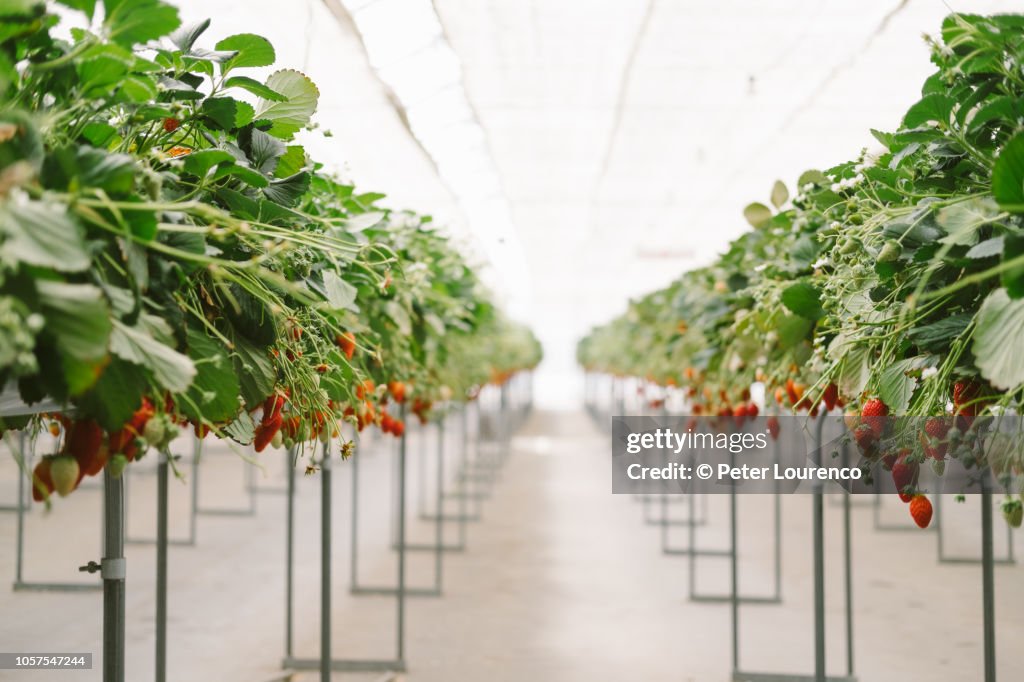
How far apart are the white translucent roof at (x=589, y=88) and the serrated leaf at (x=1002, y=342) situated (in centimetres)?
88

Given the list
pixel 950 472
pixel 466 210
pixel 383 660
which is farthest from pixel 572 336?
pixel 950 472

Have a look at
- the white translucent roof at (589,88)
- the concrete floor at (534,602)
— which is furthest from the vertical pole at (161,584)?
the white translucent roof at (589,88)

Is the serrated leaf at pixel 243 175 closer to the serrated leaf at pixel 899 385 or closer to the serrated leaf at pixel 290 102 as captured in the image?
the serrated leaf at pixel 290 102

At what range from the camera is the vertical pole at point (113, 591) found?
1.42 m

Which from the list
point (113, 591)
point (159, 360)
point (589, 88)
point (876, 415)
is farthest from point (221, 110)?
point (589, 88)

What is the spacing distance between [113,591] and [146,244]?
0.82 meters

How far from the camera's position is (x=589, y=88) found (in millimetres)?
6637

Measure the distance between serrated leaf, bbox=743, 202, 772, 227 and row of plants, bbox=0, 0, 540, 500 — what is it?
1.47 m

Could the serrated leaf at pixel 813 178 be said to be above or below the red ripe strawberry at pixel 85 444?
above

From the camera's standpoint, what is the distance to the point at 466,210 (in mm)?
7648

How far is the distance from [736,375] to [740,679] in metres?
1.37

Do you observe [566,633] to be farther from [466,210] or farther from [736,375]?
[466,210]

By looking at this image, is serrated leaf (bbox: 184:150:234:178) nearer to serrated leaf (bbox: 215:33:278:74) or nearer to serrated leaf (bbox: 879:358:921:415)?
serrated leaf (bbox: 215:33:278:74)

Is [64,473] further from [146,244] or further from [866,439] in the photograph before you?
[866,439]
